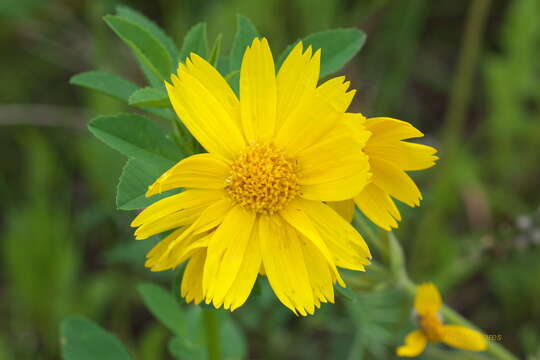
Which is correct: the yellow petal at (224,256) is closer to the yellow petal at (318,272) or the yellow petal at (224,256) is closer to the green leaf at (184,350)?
the yellow petal at (318,272)

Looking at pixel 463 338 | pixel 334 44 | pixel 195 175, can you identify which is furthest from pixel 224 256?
pixel 463 338

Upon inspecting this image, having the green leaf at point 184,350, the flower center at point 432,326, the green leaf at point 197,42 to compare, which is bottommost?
the flower center at point 432,326

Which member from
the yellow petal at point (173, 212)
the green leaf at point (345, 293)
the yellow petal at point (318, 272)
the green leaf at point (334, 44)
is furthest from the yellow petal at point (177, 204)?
the green leaf at point (334, 44)

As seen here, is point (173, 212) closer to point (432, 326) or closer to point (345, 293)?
point (345, 293)

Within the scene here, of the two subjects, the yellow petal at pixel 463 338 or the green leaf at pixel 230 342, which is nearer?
the yellow petal at pixel 463 338

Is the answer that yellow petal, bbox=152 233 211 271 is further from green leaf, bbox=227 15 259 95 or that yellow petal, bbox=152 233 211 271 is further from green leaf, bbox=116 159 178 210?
green leaf, bbox=227 15 259 95

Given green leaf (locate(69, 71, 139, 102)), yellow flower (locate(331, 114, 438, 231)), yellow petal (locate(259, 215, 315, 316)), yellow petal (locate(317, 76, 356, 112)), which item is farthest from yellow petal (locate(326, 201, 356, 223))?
green leaf (locate(69, 71, 139, 102))
